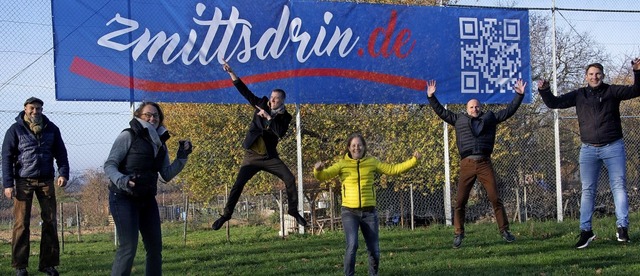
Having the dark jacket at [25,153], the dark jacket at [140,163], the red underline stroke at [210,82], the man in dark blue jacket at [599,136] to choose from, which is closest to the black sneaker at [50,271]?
the dark jacket at [25,153]

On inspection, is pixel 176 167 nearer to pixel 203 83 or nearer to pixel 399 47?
pixel 203 83

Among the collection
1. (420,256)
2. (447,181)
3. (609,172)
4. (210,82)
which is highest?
(210,82)

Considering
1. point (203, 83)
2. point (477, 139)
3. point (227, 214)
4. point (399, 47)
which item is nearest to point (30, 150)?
point (227, 214)

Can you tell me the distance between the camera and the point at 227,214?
8523 millimetres

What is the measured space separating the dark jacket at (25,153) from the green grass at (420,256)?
1.23m

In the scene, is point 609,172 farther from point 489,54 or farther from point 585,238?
point 489,54

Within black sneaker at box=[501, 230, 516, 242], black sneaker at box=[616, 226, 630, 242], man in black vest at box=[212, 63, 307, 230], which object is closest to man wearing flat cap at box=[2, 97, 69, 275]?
man in black vest at box=[212, 63, 307, 230]

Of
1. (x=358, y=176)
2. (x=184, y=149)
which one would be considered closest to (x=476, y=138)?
(x=358, y=176)

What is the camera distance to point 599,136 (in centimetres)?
794

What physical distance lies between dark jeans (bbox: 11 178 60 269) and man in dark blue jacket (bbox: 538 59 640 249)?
5.40 metres

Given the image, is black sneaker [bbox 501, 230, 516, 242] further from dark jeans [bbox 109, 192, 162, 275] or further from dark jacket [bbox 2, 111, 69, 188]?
dark jacket [bbox 2, 111, 69, 188]

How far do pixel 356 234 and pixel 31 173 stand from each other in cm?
340

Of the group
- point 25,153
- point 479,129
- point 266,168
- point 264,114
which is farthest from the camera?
point 479,129

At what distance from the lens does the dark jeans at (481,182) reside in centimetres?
849
